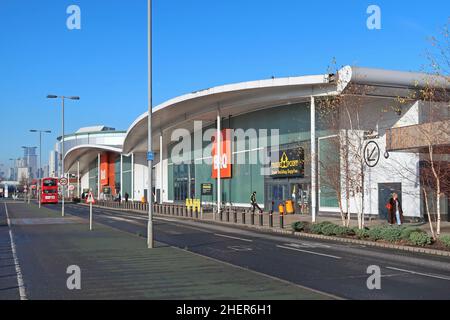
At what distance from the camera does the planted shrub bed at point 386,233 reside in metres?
17.8

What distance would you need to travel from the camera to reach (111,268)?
12375mm

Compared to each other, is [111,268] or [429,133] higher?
[429,133]

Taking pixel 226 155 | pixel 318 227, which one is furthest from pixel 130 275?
pixel 226 155

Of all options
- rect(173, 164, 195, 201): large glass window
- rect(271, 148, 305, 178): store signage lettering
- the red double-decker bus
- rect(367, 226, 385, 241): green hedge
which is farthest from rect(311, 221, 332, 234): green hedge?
the red double-decker bus

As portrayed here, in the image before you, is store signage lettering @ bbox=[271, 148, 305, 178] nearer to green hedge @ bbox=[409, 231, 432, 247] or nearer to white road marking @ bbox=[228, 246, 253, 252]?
green hedge @ bbox=[409, 231, 432, 247]

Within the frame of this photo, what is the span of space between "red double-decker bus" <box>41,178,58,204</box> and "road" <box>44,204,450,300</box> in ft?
183

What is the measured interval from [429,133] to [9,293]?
16123 millimetres

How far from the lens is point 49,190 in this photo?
2896 inches

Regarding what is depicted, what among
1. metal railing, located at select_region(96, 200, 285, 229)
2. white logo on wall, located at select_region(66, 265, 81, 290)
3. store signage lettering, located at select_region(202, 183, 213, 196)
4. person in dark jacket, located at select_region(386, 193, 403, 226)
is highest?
store signage lettering, located at select_region(202, 183, 213, 196)

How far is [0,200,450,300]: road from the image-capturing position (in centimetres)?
988

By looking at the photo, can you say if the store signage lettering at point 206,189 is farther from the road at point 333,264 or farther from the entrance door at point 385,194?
the road at point 333,264

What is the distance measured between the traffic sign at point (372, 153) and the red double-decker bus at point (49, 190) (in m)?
51.6
